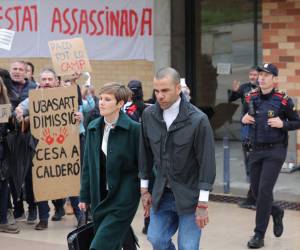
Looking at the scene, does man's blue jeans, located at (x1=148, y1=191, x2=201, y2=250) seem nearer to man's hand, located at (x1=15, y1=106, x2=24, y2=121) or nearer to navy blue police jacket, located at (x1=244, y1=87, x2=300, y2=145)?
navy blue police jacket, located at (x1=244, y1=87, x2=300, y2=145)

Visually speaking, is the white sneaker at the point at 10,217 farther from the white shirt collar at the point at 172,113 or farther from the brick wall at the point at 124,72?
the brick wall at the point at 124,72

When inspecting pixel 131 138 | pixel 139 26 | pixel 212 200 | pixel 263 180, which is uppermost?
pixel 139 26

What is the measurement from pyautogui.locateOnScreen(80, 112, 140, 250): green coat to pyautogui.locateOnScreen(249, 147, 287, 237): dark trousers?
177cm

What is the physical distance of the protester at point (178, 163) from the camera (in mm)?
5477

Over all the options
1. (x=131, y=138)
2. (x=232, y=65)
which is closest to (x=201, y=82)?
(x=232, y=65)

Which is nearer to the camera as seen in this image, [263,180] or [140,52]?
[263,180]

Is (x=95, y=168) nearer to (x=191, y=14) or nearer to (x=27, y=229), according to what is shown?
(x=27, y=229)

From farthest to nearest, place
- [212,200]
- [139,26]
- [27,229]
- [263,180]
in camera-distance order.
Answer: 1. [139,26]
2. [212,200]
3. [27,229]
4. [263,180]

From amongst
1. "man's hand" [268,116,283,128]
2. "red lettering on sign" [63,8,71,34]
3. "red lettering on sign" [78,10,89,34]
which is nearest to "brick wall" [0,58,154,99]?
"red lettering on sign" [78,10,89,34]

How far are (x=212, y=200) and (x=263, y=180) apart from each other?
105 inches

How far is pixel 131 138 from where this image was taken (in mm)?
→ 6000

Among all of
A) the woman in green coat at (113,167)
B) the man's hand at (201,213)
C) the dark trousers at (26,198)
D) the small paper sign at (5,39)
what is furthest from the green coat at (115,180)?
the small paper sign at (5,39)

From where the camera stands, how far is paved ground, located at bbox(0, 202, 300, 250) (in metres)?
7.70

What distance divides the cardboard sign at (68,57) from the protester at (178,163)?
3368 millimetres
